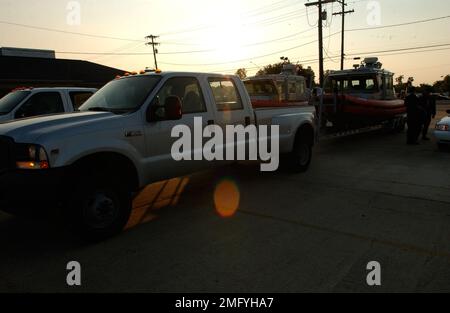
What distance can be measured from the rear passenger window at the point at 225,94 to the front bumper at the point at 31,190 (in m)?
2.73

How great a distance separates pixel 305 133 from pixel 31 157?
5541 mm

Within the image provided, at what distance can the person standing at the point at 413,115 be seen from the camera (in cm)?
1169

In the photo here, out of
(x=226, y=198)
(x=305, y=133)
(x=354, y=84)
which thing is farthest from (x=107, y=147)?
(x=354, y=84)

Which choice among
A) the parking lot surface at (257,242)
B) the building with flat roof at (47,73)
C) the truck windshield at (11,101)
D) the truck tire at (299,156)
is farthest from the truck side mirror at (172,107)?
the building with flat roof at (47,73)

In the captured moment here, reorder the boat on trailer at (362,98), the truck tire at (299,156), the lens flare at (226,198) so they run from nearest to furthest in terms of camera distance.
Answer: the lens flare at (226,198) → the truck tire at (299,156) → the boat on trailer at (362,98)

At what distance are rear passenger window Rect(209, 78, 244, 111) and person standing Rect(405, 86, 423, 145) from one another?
25.5 feet

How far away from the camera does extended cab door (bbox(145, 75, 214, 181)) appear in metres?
4.82

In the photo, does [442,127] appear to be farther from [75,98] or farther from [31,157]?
[31,157]

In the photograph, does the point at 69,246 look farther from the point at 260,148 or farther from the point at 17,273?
the point at 260,148

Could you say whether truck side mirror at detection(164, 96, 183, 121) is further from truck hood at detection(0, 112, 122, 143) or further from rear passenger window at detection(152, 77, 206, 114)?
truck hood at detection(0, 112, 122, 143)

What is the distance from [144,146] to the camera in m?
4.71

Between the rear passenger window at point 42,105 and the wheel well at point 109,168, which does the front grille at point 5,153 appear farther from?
the rear passenger window at point 42,105

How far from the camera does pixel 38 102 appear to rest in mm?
8211

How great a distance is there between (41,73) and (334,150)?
86.9ft
